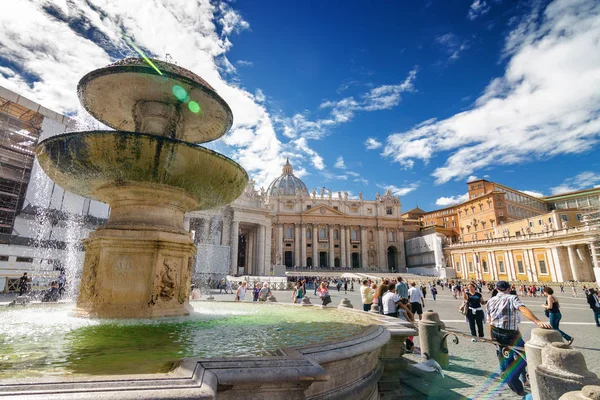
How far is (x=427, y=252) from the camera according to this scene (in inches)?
2403

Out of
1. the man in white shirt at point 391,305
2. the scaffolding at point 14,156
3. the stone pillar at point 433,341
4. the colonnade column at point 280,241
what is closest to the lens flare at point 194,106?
the man in white shirt at point 391,305

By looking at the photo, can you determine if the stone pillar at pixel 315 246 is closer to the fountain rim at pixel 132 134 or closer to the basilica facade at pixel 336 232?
the basilica facade at pixel 336 232

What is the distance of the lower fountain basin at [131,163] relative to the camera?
4445mm

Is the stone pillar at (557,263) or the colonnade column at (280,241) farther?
the colonnade column at (280,241)

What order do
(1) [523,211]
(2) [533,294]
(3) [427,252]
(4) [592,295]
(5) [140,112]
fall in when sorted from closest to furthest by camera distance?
(5) [140,112] < (4) [592,295] < (2) [533,294] < (1) [523,211] < (3) [427,252]

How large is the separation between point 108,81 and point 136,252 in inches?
116

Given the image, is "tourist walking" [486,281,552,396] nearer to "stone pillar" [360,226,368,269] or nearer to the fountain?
the fountain

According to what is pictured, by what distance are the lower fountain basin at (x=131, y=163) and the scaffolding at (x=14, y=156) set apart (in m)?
21.9

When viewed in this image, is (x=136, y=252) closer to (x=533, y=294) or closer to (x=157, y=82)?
(x=157, y=82)

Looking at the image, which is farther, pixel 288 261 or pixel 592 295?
pixel 288 261

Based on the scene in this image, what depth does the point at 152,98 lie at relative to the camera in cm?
Result: 586

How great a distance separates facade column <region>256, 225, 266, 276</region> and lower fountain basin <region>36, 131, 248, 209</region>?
36157mm

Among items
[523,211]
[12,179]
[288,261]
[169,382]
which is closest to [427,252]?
[523,211]

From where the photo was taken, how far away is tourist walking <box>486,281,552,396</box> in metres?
3.94
